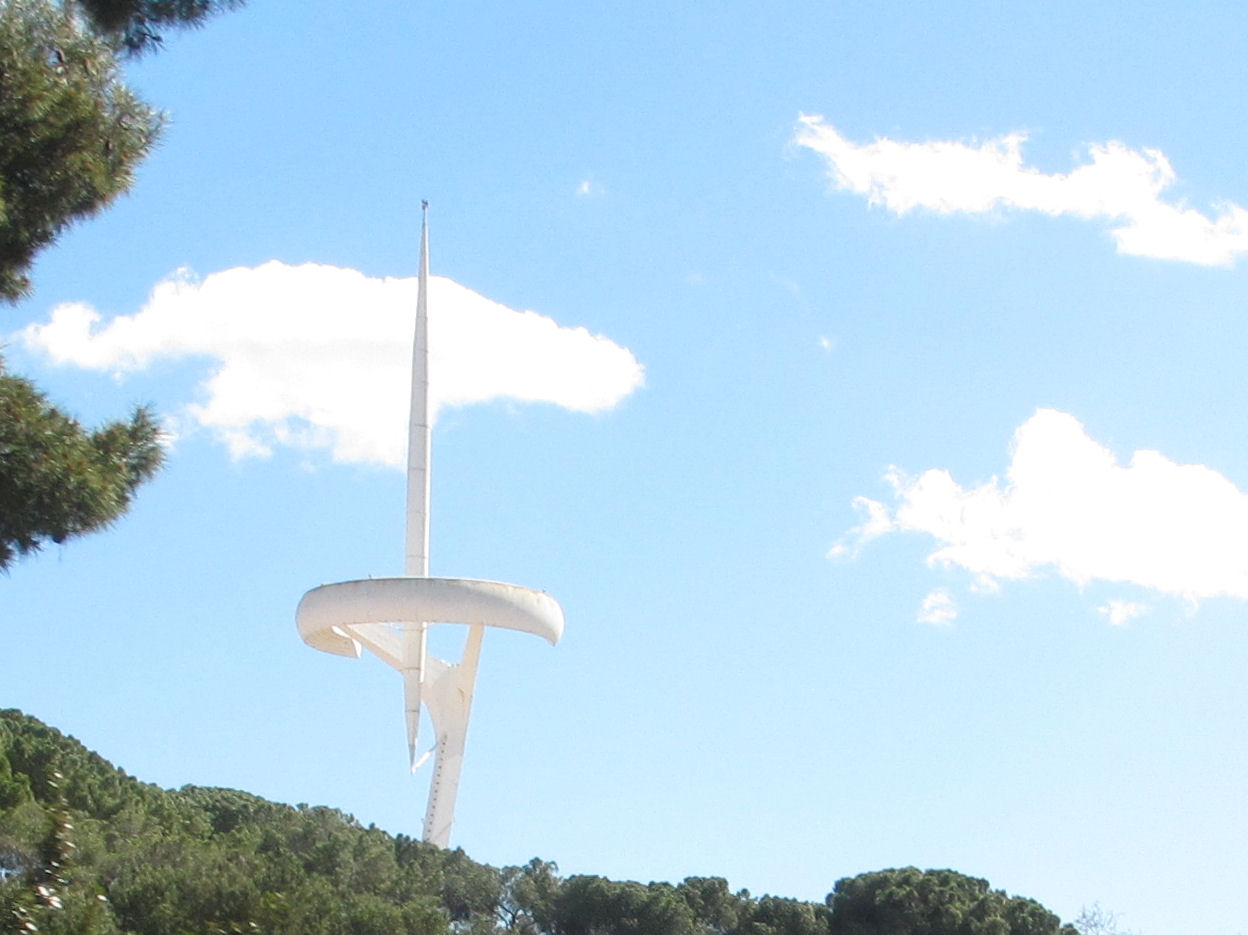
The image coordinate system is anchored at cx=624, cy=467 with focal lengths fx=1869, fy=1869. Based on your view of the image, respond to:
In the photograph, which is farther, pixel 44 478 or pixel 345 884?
pixel 345 884

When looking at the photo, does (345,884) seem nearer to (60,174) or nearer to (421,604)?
(421,604)

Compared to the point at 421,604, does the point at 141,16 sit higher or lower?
lower

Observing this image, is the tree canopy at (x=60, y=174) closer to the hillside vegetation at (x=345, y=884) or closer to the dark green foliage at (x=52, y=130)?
the dark green foliage at (x=52, y=130)

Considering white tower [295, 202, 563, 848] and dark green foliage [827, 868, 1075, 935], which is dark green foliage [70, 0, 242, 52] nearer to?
white tower [295, 202, 563, 848]

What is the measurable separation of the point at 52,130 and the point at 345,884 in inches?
1199

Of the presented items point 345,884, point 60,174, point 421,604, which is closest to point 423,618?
point 421,604

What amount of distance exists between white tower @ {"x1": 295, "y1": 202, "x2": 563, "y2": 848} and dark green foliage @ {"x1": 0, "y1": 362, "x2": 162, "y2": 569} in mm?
27852

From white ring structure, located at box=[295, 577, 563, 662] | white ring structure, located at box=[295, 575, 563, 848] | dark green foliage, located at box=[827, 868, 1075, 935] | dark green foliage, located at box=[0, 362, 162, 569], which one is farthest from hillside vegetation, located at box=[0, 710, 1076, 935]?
dark green foliage, located at box=[0, 362, 162, 569]

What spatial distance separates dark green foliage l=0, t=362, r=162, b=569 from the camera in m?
11.9

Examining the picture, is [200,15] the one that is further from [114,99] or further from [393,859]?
[393,859]

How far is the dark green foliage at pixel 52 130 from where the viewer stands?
39.3 feet

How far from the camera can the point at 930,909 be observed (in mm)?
50500

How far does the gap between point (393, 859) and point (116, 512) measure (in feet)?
110

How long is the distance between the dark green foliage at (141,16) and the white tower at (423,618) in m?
28.1
